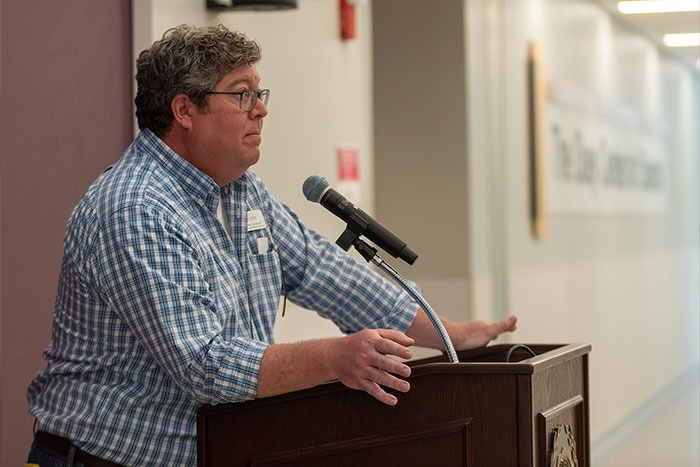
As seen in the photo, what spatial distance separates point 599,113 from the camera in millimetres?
5824

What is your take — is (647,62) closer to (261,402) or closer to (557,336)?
(557,336)

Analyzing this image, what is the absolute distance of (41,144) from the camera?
2471 millimetres

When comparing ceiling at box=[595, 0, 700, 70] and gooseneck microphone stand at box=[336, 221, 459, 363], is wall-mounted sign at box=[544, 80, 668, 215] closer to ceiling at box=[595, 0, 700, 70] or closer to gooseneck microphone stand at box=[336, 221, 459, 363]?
ceiling at box=[595, 0, 700, 70]

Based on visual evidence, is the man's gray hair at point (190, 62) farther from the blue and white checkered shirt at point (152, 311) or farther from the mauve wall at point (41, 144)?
the mauve wall at point (41, 144)

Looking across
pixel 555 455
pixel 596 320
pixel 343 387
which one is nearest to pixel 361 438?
pixel 343 387

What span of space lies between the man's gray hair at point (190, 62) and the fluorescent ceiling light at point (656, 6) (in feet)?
11.2

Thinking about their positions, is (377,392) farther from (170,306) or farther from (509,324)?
(509,324)

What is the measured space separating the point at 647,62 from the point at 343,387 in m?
4.57

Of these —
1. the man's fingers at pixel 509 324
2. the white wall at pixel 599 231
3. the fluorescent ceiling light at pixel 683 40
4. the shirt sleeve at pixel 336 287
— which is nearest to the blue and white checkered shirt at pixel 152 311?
the shirt sleeve at pixel 336 287

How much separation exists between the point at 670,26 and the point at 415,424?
399 centimetres

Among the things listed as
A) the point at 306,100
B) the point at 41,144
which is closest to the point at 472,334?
the point at 41,144

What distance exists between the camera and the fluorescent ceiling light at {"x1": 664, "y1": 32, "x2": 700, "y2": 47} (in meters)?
4.83

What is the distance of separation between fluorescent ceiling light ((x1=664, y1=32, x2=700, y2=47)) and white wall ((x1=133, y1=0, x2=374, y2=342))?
2.00 meters

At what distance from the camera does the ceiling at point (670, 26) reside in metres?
4.79
